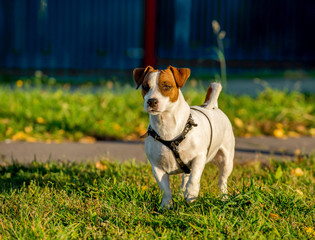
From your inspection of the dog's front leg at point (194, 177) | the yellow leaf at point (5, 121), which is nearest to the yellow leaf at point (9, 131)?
the yellow leaf at point (5, 121)

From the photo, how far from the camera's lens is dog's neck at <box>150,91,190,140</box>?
2.91m

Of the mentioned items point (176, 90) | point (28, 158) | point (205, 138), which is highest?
point (176, 90)

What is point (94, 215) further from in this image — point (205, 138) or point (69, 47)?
point (69, 47)

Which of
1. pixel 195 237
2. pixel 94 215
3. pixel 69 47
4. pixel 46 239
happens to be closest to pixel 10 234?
pixel 46 239

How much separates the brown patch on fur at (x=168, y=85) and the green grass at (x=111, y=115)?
3137 millimetres

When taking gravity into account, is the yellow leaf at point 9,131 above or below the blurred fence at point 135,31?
below

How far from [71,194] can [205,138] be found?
110 cm

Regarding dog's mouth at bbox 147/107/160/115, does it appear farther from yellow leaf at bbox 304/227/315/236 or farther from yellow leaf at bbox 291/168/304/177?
yellow leaf at bbox 291/168/304/177

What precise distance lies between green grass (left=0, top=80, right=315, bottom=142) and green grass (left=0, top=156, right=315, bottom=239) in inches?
88.9

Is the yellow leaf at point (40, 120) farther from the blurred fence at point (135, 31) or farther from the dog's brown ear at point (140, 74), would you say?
the dog's brown ear at point (140, 74)

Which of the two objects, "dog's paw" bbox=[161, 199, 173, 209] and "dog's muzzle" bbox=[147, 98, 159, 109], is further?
"dog's paw" bbox=[161, 199, 173, 209]

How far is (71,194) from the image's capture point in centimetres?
331

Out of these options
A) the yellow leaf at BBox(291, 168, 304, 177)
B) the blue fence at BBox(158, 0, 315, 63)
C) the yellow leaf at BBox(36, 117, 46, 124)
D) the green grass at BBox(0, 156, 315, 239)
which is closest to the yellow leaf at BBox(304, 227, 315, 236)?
the green grass at BBox(0, 156, 315, 239)

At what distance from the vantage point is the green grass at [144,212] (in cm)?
272
